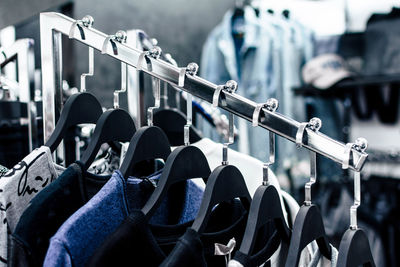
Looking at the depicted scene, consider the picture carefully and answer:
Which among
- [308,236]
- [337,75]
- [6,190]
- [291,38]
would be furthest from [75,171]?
[291,38]

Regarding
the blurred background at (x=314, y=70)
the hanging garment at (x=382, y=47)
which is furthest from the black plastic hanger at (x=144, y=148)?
the hanging garment at (x=382, y=47)

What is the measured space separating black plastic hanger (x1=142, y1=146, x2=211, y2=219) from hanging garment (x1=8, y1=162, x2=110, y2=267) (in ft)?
0.29

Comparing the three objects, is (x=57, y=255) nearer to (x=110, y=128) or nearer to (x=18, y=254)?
(x=18, y=254)

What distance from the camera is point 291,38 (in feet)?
7.22

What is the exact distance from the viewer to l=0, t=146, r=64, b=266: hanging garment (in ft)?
1.72

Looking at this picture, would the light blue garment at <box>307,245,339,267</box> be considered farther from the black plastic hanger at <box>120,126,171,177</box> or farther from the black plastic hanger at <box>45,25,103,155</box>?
the black plastic hanger at <box>45,25,103,155</box>

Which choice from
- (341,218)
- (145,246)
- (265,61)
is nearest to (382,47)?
(265,61)

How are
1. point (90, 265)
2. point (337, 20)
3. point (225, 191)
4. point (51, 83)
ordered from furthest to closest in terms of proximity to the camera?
A: 1. point (337, 20)
2. point (51, 83)
3. point (225, 191)
4. point (90, 265)

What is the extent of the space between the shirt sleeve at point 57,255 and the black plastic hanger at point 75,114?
0.63 ft

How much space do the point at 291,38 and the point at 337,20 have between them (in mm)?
400

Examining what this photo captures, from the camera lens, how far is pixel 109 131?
63 centimetres

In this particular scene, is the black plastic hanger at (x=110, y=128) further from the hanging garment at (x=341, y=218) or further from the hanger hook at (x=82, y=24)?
the hanging garment at (x=341, y=218)

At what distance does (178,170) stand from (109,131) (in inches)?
5.2

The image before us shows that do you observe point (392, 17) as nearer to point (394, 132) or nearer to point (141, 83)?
point (394, 132)
